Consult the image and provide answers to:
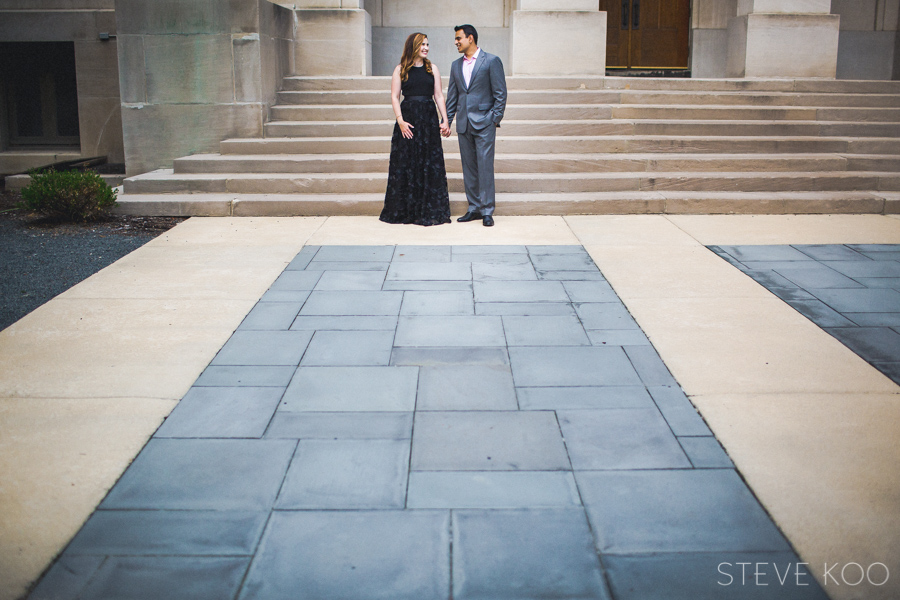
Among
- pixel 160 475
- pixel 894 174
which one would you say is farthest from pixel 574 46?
pixel 160 475

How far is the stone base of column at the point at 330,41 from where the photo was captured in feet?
38.9

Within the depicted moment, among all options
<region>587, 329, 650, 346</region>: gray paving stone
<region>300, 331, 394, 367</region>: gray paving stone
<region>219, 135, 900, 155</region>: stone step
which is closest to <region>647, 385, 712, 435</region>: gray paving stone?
<region>587, 329, 650, 346</region>: gray paving stone

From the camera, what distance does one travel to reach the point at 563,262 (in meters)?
6.59

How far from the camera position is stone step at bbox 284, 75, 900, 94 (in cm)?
1114

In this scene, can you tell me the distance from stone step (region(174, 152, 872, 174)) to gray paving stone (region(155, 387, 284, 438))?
588 centimetres

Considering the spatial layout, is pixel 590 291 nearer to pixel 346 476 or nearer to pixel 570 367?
pixel 570 367

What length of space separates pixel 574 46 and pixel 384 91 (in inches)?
126

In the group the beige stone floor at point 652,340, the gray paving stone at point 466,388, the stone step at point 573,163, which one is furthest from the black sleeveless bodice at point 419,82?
the gray paving stone at point 466,388

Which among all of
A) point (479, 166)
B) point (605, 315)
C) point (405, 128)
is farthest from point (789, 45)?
point (605, 315)

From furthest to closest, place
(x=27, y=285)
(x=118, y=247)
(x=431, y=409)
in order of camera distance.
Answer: (x=118, y=247), (x=27, y=285), (x=431, y=409)

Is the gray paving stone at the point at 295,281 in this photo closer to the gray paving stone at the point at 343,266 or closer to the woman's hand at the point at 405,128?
the gray paving stone at the point at 343,266

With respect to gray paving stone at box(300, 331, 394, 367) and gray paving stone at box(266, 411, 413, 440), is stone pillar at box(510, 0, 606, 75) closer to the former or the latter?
gray paving stone at box(300, 331, 394, 367)

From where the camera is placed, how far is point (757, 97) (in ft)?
35.5

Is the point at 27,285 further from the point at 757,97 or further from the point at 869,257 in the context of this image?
the point at 757,97
